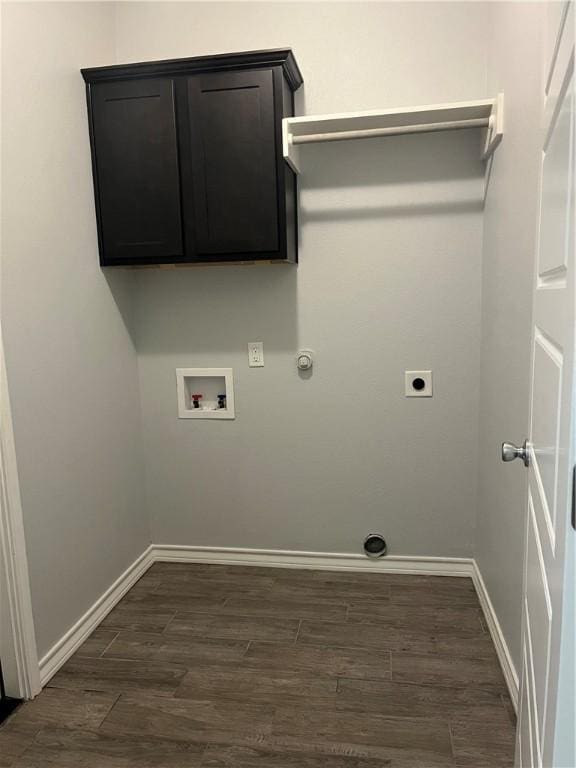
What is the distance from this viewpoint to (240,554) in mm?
2947

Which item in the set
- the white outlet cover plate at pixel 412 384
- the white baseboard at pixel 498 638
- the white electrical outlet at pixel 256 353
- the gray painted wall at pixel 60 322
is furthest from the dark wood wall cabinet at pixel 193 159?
the white baseboard at pixel 498 638

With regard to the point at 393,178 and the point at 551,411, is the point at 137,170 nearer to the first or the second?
the point at 393,178

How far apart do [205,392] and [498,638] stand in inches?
68.3

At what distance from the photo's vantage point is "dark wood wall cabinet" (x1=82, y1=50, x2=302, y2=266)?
231cm

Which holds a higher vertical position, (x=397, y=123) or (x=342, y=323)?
(x=397, y=123)

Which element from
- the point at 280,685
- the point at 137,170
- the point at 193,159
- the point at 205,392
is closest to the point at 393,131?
the point at 193,159

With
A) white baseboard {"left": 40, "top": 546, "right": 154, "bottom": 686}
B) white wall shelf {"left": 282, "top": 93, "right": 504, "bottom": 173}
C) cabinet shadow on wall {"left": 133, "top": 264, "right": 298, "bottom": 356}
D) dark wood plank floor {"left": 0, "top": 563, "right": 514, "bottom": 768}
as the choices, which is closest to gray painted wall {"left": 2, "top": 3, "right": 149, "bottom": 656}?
white baseboard {"left": 40, "top": 546, "right": 154, "bottom": 686}

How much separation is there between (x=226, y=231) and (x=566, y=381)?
1857 mm

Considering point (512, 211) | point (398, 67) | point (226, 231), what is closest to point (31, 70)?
point (226, 231)

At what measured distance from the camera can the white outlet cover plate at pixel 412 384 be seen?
2.64 meters

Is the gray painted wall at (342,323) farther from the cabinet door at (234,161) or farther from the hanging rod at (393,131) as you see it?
the cabinet door at (234,161)

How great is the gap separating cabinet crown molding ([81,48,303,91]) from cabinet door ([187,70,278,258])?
0.03 m

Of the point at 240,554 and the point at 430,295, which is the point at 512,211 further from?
the point at 240,554

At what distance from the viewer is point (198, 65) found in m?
2.30
